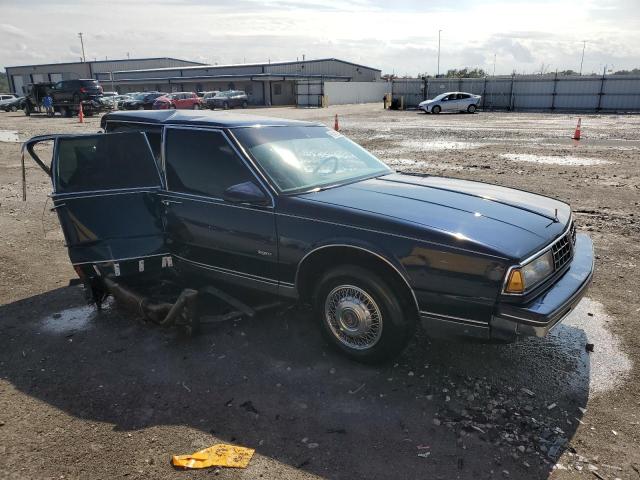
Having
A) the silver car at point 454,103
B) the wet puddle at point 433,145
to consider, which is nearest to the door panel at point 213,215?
the wet puddle at point 433,145

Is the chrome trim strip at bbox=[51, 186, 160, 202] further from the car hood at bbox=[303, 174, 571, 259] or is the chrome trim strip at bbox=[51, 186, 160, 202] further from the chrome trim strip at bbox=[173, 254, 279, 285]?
the car hood at bbox=[303, 174, 571, 259]

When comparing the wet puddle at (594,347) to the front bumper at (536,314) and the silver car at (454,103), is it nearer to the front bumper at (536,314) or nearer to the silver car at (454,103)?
the front bumper at (536,314)

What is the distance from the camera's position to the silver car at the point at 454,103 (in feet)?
116

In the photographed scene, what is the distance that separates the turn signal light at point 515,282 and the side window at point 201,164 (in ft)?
6.99

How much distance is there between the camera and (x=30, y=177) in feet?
38.9

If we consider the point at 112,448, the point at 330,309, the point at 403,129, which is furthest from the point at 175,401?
the point at 403,129

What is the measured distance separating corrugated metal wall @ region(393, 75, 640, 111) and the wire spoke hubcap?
3968cm

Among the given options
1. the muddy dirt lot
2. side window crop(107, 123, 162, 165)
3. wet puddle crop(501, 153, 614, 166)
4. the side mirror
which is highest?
side window crop(107, 123, 162, 165)

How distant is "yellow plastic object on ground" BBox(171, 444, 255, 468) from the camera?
2791 millimetres

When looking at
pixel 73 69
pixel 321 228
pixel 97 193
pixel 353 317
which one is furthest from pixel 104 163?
pixel 73 69

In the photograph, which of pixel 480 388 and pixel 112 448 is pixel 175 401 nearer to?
pixel 112 448

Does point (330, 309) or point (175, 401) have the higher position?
point (330, 309)

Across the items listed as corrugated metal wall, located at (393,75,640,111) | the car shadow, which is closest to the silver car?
corrugated metal wall, located at (393,75,640,111)

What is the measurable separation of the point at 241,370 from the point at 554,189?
8.17 metres
